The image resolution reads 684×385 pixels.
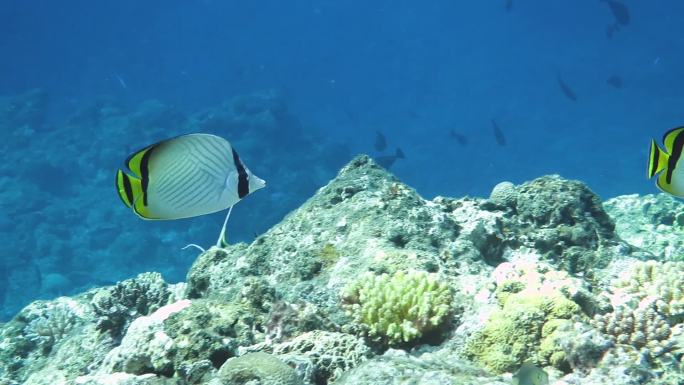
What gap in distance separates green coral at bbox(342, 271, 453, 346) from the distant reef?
0.01 metres

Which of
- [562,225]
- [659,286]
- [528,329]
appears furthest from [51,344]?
[659,286]

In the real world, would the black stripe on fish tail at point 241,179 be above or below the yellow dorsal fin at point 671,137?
below

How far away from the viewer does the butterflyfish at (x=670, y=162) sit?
2.37 meters

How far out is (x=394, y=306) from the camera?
376 centimetres

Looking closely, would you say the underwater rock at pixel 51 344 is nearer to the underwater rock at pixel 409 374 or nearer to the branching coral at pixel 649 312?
the underwater rock at pixel 409 374

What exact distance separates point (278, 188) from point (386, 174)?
1942 cm

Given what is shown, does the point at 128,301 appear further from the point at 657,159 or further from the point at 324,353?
the point at 657,159

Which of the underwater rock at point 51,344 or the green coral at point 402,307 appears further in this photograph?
the underwater rock at point 51,344

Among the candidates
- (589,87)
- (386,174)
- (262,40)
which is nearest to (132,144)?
(386,174)

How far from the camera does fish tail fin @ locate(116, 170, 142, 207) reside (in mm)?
1913

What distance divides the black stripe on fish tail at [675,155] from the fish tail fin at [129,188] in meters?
2.31

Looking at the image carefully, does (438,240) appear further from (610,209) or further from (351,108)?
(351,108)

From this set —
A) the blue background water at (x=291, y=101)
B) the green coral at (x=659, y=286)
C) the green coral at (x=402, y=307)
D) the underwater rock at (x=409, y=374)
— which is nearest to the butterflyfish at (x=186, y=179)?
the underwater rock at (x=409, y=374)

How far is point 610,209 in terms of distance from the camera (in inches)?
389
